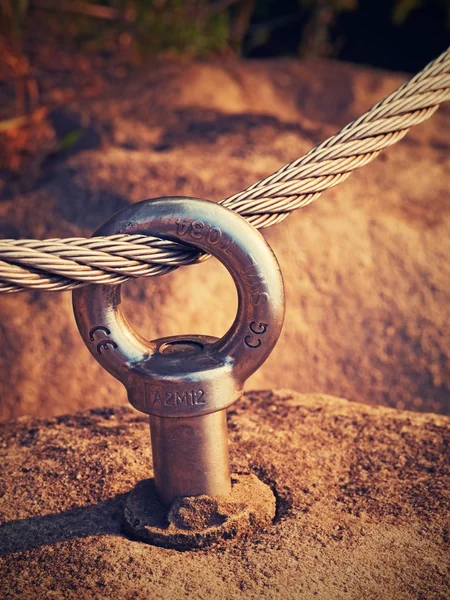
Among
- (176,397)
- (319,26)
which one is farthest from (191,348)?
(319,26)

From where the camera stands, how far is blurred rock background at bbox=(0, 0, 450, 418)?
191cm

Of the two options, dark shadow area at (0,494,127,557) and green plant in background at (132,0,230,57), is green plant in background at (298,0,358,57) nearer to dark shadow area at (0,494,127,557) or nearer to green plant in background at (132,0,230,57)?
green plant in background at (132,0,230,57)

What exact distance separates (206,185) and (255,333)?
1284mm

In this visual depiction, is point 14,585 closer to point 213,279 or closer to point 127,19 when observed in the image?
point 213,279

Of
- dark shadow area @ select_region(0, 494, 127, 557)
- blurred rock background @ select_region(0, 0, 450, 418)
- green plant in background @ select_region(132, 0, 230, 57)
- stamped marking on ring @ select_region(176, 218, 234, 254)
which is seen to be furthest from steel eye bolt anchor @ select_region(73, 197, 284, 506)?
green plant in background @ select_region(132, 0, 230, 57)

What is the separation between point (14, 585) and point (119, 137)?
1925mm

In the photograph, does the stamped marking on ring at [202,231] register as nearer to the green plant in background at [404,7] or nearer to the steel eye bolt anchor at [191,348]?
the steel eye bolt anchor at [191,348]

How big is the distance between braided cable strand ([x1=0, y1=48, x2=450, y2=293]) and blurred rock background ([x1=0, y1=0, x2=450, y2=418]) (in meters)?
0.92

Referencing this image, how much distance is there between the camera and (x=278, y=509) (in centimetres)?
110

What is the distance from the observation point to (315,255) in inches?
81.9

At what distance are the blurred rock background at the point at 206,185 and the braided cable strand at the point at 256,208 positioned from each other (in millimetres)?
924

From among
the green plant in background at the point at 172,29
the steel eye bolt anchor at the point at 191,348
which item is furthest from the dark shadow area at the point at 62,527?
the green plant in background at the point at 172,29

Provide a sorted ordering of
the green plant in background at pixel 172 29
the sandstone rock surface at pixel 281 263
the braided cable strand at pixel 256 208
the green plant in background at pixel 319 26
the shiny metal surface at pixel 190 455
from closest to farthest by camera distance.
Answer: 1. the braided cable strand at pixel 256 208
2. the shiny metal surface at pixel 190 455
3. the sandstone rock surface at pixel 281 263
4. the green plant in background at pixel 172 29
5. the green plant in background at pixel 319 26

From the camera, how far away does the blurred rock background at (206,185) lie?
75.2 inches
